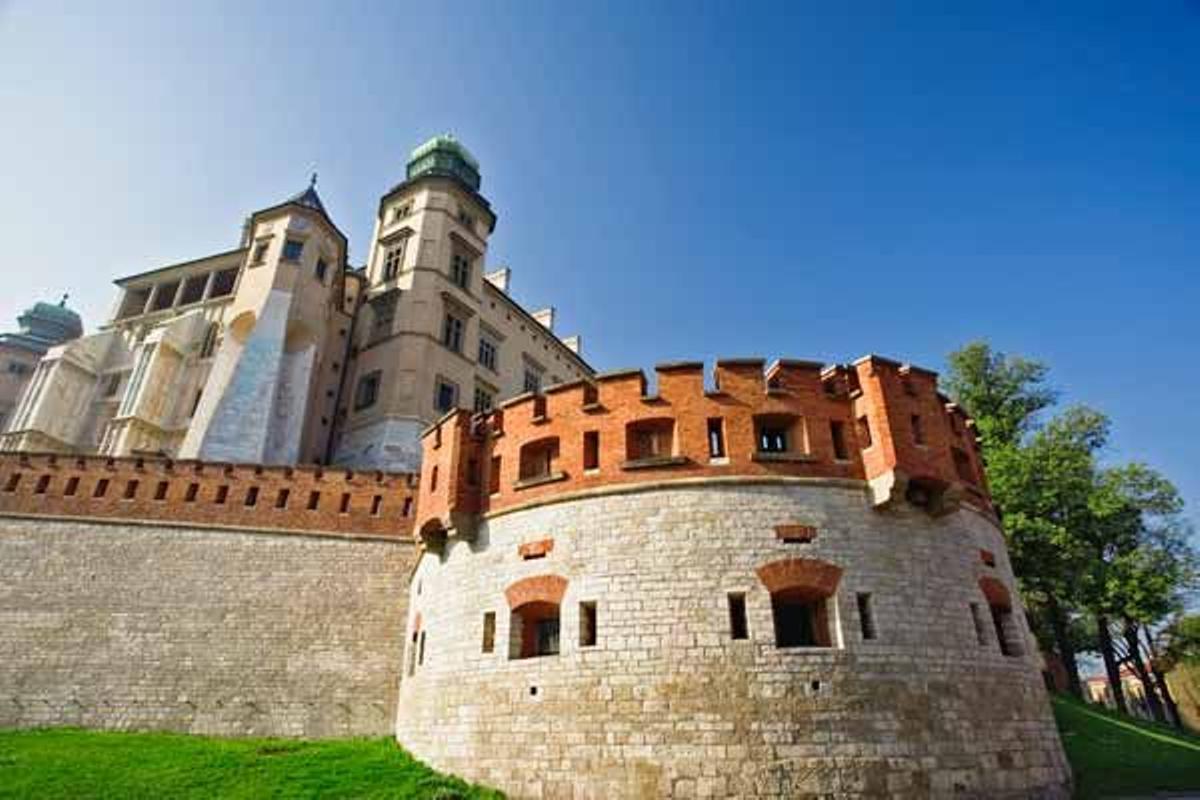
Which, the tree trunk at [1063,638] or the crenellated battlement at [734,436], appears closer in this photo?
the crenellated battlement at [734,436]

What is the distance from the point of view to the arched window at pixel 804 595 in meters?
11.7

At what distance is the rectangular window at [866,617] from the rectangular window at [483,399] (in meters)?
25.8

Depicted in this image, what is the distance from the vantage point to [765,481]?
41.8 ft

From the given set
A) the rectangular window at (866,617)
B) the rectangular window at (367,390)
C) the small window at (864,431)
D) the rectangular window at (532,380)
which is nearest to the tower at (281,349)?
the rectangular window at (367,390)

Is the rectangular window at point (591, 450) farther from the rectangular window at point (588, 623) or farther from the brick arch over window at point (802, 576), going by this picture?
the brick arch over window at point (802, 576)

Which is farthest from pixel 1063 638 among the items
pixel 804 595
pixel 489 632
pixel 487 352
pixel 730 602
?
pixel 487 352

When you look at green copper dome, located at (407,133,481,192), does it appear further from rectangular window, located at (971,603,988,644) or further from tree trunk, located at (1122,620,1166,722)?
tree trunk, located at (1122,620,1166,722)

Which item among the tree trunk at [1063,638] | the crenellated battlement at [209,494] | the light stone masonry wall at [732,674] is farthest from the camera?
the tree trunk at [1063,638]

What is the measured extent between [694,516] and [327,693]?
43.9 feet

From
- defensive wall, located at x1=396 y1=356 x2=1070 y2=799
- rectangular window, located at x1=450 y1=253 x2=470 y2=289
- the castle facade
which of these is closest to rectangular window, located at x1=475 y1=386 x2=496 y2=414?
the castle facade

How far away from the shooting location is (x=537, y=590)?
1288 cm

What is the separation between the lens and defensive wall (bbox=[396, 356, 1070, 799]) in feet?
34.8

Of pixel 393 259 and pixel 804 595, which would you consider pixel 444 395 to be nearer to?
pixel 393 259

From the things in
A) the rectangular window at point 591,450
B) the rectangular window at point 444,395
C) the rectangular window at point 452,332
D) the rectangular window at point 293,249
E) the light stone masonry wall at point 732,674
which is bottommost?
the light stone masonry wall at point 732,674
